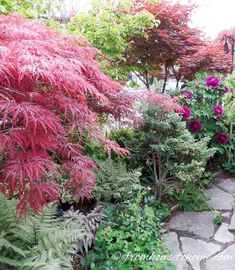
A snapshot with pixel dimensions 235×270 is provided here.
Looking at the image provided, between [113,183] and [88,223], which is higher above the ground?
[113,183]

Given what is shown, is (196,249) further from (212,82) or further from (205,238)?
(212,82)

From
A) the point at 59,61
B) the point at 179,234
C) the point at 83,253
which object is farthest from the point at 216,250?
the point at 59,61

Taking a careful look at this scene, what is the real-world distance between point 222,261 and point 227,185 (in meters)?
1.49

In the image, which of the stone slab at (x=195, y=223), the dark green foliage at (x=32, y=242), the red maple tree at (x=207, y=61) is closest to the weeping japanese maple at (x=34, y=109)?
the dark green foliage at (x=32, y=242)

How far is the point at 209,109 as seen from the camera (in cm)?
380

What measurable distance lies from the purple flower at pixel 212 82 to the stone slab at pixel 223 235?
1.81 m

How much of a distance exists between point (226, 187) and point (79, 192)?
7.77ft

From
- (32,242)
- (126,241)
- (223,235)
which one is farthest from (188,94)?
(32,242)

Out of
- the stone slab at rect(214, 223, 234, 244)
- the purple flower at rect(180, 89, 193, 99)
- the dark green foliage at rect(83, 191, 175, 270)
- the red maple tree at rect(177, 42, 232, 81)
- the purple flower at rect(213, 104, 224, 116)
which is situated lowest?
the stone slab at rect(214, 223, 234, 244)

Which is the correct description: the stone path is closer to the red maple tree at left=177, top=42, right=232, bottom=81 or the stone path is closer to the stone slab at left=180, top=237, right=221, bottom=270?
the stone slab at left=180, top=237, right=221, bottom=270

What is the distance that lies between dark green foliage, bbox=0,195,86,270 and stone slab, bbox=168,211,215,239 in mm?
1207

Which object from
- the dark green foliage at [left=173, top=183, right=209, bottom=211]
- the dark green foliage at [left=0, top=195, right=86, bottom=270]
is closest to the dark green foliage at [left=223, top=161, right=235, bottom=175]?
the dark green foliage at [left=173, top=183, right=209, bottom=211]

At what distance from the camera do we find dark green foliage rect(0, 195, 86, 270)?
5.79ft

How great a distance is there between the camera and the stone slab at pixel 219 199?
10.2ft
